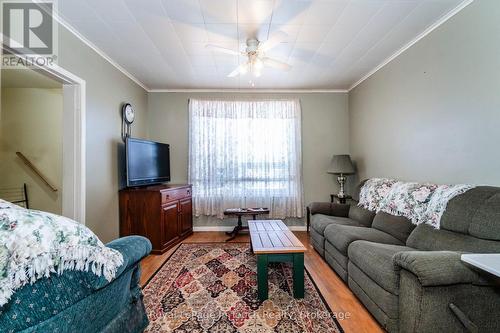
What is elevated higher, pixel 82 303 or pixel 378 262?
pixel 82 303

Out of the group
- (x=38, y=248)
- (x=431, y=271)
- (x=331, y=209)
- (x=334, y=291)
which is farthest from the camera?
(x=331, y=209)

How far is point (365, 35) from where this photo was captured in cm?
268

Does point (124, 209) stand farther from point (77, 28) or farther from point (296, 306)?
point (296, 306)

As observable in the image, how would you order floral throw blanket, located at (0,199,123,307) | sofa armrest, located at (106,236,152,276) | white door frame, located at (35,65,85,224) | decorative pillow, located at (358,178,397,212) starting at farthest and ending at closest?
decorative pillow, located at (358,178,397,212)
white door frame, located at (35,65,85,224)
sofa armrest, located at (106,236,152,276)
floral throw blanket, located at (0,199,123,307)

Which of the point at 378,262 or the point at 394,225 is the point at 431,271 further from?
the point at 394,225

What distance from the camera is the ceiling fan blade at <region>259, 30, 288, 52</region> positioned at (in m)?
2.39

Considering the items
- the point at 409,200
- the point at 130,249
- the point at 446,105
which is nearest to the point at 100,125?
the point at 130,249

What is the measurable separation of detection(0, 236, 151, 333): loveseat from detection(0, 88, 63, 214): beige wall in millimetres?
3412

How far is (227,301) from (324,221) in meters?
1.63

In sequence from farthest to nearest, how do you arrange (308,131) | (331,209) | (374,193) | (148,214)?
1. (308,131)
2. (331,209)
3. (148,214)
4. (374,193)

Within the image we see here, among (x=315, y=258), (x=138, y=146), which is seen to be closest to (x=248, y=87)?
(x=138, y=146)

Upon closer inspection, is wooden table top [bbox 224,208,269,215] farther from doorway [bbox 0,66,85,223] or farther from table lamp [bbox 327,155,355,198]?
doorway [bbox 0,66,85,223]

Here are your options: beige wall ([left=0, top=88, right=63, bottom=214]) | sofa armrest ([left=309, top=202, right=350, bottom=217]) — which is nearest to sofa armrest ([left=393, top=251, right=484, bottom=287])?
sofa armrest ([left=309, top=202, right=350, bottom=217])

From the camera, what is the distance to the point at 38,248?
915 millimetres
